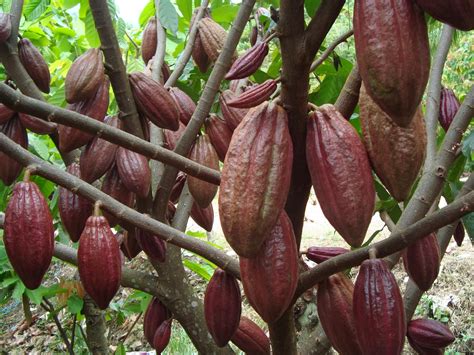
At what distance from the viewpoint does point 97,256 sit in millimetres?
706

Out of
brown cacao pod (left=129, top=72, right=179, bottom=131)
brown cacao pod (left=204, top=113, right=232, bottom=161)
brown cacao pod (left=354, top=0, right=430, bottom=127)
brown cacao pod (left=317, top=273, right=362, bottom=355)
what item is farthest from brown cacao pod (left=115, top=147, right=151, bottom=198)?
brown cacao pod (left=354, top=0, right=430, bottom=127)

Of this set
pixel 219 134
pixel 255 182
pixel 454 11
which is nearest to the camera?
pixel 454 11

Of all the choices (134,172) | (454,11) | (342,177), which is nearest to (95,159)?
(134,172)

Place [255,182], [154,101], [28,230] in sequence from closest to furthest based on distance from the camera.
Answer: [255,182] < [28,230] < [154,101]

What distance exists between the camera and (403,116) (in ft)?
1.46

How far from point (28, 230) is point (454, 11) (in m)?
0.52

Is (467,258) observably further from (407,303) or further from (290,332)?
(290,332)

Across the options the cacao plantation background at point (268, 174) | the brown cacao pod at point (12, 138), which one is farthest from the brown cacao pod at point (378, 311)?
the brown cacao pod at point (12, 138)

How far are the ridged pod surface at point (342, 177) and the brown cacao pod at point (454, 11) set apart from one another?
0.52ft

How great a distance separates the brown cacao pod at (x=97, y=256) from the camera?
0.70 metres

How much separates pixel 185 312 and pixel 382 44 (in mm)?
846

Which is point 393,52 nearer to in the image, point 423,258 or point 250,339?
point 423,258

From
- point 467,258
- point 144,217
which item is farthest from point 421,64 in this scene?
point 467,258

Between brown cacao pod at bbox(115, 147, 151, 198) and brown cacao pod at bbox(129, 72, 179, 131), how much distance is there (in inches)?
4.3
